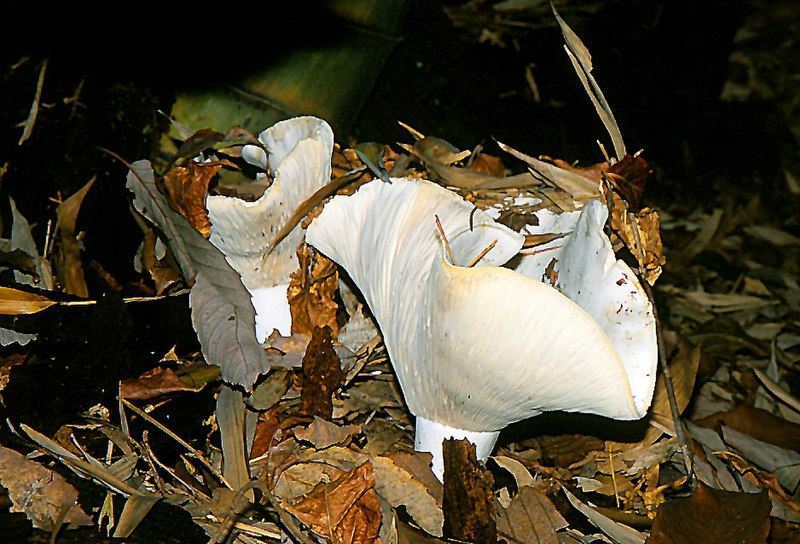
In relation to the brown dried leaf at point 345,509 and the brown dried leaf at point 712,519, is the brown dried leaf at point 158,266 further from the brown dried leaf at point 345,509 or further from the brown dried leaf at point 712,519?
the brown dried leaf at point 712,519

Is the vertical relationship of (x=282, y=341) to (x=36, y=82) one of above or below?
below

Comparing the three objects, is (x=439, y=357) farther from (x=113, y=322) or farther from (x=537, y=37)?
(x=537, y=37)

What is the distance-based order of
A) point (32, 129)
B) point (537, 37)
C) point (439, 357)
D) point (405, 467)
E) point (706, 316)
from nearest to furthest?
1. point (439, 357)
2. point (405, 467)
3. point (32, 129)
4. point (706, 316)
5. point (537, 37)

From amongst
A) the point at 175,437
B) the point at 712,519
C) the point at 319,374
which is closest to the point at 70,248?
the point at 175,437

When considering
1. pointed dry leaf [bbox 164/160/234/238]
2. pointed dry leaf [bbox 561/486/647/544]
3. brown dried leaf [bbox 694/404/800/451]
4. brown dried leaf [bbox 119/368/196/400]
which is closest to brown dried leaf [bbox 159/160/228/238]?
pointed dry leaf [bbox 164/160/234/238]

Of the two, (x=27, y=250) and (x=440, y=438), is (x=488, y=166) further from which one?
(x=27, y=250)

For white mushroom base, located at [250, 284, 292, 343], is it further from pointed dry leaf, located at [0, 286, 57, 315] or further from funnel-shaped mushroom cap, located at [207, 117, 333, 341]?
pointed dry leaf, located at [0, 286, 57, 315]

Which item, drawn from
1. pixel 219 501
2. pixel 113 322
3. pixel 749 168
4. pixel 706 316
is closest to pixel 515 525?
pixel 219 501

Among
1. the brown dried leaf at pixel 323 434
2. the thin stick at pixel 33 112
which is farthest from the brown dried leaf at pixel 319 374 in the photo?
the thin stick at pixel 33 112
